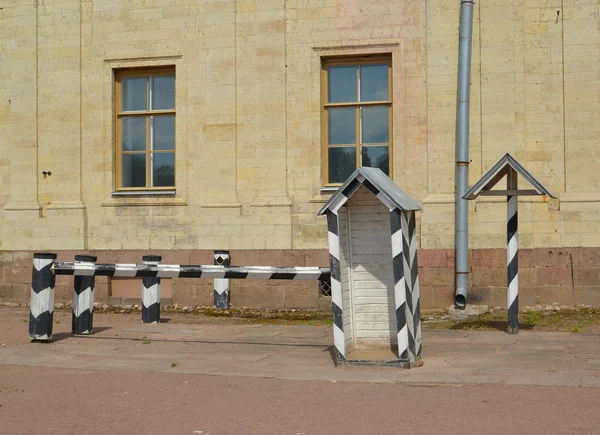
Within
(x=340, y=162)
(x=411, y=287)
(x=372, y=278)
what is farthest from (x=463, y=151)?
(x=411, y=287)

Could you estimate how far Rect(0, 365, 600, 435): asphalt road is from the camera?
6.73 metres

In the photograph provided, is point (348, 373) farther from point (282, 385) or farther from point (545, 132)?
point (545, 132)

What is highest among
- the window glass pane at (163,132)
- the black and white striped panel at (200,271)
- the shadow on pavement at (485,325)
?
the window glass pane at (163,132)

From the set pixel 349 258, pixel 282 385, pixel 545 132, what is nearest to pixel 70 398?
pixel 282 385

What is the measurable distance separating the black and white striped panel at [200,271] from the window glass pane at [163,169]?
555cm

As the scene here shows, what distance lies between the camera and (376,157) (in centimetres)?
1641

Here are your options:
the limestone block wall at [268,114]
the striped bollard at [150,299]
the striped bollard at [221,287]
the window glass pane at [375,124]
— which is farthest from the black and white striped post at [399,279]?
the striped bollard at [221,287]

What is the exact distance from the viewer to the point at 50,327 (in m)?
11.8

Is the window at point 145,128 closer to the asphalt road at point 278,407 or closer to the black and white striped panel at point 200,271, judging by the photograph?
the black and white striped panel at point 200,271

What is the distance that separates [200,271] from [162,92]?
7095mm

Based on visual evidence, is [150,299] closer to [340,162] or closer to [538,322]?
[340,162]

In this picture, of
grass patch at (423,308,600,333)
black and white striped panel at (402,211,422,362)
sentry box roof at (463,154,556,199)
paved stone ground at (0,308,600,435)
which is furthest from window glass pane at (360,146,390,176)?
black and white striped panel at (402,211,422,362)

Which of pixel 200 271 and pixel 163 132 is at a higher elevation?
pixel 163 132

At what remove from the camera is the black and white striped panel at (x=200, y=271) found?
1086 cm
